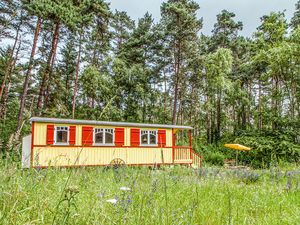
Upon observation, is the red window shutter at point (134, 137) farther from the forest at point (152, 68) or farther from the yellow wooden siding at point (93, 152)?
the forest at point (152, 68)

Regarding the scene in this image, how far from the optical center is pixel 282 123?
20.2m

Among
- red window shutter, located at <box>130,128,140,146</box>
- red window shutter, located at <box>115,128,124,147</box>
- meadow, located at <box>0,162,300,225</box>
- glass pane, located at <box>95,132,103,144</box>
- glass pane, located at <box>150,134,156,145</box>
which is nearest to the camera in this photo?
meadow, located at <box>0,162,300,225</box>

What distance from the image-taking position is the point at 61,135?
37.2 ft

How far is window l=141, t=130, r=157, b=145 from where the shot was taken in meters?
13.4

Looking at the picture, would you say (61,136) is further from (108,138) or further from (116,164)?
(116,164)

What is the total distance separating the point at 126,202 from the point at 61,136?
401 inches

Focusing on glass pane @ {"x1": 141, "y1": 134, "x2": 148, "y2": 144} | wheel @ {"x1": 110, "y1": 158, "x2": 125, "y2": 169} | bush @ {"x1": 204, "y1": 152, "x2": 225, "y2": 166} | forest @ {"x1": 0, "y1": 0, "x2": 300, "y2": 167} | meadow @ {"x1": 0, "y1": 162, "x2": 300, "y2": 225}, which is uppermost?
forest @ {"x1": 0, "y1": 0, "x2": 300, "y2": 167}

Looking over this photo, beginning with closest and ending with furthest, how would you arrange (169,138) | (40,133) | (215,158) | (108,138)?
1. (40,133)
2. (108,138)
3. (169,138)
4. (215,158)

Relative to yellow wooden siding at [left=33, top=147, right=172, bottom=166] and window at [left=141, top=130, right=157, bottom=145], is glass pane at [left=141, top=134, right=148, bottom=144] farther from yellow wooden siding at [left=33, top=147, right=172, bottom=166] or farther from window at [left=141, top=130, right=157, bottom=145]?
yellow wooden siding at [left=33, top=147, right=172, bottom=166]

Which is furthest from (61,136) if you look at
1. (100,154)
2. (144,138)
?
(144,138)

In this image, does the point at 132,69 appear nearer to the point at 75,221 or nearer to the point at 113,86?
the point at 113,86

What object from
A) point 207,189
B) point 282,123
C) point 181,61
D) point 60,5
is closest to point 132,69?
point 181,61

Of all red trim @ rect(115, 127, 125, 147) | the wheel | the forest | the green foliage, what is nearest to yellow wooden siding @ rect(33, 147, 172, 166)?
red trim @ rect(115, 127, 125, 147)

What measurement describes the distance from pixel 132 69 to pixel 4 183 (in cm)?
1873
